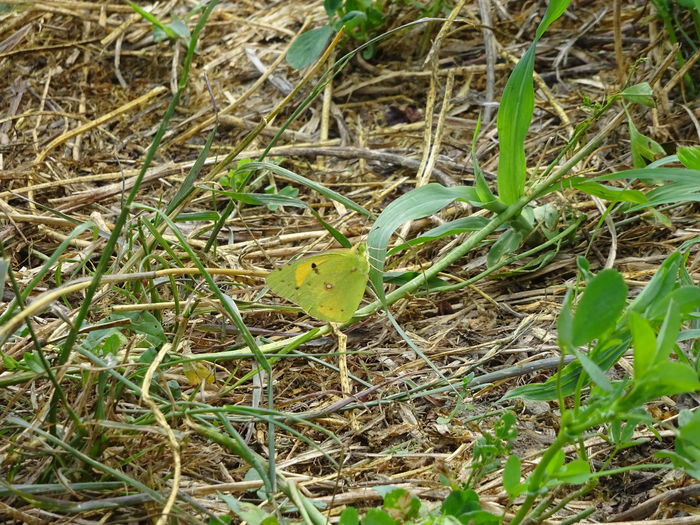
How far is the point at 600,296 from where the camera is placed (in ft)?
3.79

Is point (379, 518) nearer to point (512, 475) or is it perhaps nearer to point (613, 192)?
point (512, 475)

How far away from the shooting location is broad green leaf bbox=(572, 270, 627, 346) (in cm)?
115

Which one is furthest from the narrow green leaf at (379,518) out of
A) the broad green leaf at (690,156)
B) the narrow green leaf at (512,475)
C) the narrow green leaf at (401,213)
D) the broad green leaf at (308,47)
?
the broad green leaf at (308,47)

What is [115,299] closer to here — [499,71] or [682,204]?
[682,204]

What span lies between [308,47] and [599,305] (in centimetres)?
230

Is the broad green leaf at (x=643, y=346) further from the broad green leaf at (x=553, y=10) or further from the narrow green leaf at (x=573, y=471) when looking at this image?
the broad green leaf at (x=553, y=10)

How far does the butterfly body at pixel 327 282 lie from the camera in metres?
1.94

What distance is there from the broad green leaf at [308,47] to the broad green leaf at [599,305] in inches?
87.7

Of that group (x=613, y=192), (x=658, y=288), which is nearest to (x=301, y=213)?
(x=613, y=192)

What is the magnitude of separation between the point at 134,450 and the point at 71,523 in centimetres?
17

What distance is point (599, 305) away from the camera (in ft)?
3.80

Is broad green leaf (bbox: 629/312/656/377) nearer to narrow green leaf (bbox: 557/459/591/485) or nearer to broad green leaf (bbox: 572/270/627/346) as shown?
broad green leaf (bbox: 572/270/627/346)

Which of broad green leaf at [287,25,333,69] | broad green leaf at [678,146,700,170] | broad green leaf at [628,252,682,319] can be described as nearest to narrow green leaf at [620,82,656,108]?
broad green leaf at [678,146,700,170]

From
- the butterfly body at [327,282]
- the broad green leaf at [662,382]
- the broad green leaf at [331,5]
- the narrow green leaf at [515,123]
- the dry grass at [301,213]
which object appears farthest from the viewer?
the broad green leaf at [331,5]
